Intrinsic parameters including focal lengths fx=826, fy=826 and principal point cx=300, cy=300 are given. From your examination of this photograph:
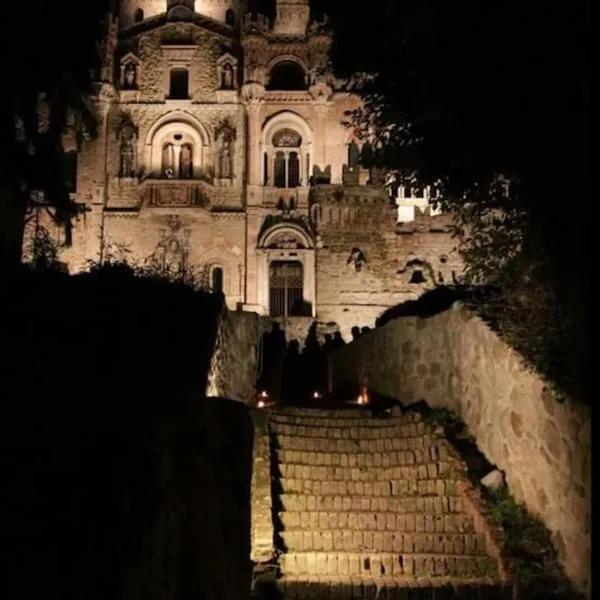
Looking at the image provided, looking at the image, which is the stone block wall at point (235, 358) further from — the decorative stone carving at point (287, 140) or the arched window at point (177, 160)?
the decorative stone carving at point (287, 140)

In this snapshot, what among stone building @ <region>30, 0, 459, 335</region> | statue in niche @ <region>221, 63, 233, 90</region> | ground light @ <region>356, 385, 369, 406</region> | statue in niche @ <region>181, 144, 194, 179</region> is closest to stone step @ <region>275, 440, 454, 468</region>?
ground light @ <region>356, 385, 369, 406</region>

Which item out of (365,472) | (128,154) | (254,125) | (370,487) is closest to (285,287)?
(254,125)

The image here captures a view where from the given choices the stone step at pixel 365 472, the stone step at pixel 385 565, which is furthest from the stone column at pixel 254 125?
the stone step at pixel 385 565

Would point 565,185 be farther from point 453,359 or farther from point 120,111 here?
point 120,111

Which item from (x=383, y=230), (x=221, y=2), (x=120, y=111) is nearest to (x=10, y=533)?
(x=383, y=230)

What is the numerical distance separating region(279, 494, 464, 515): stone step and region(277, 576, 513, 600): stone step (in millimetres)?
1658

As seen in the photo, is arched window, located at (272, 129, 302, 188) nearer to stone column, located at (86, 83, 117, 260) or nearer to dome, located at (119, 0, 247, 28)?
dome, located at (119, 0, 247, 28)

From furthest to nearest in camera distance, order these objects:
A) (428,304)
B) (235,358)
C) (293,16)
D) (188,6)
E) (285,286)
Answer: (188,6), (293,16), (285,286), (428,304), (235,358)

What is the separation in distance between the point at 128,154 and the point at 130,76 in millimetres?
4084

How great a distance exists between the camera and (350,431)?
13664 millimetres

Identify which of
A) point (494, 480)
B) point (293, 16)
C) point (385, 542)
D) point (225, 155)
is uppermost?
point (293, 16)

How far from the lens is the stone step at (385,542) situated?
34.8ft

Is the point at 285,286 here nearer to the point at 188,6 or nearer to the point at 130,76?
the point at 130,76

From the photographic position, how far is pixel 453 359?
1478 centimetres
